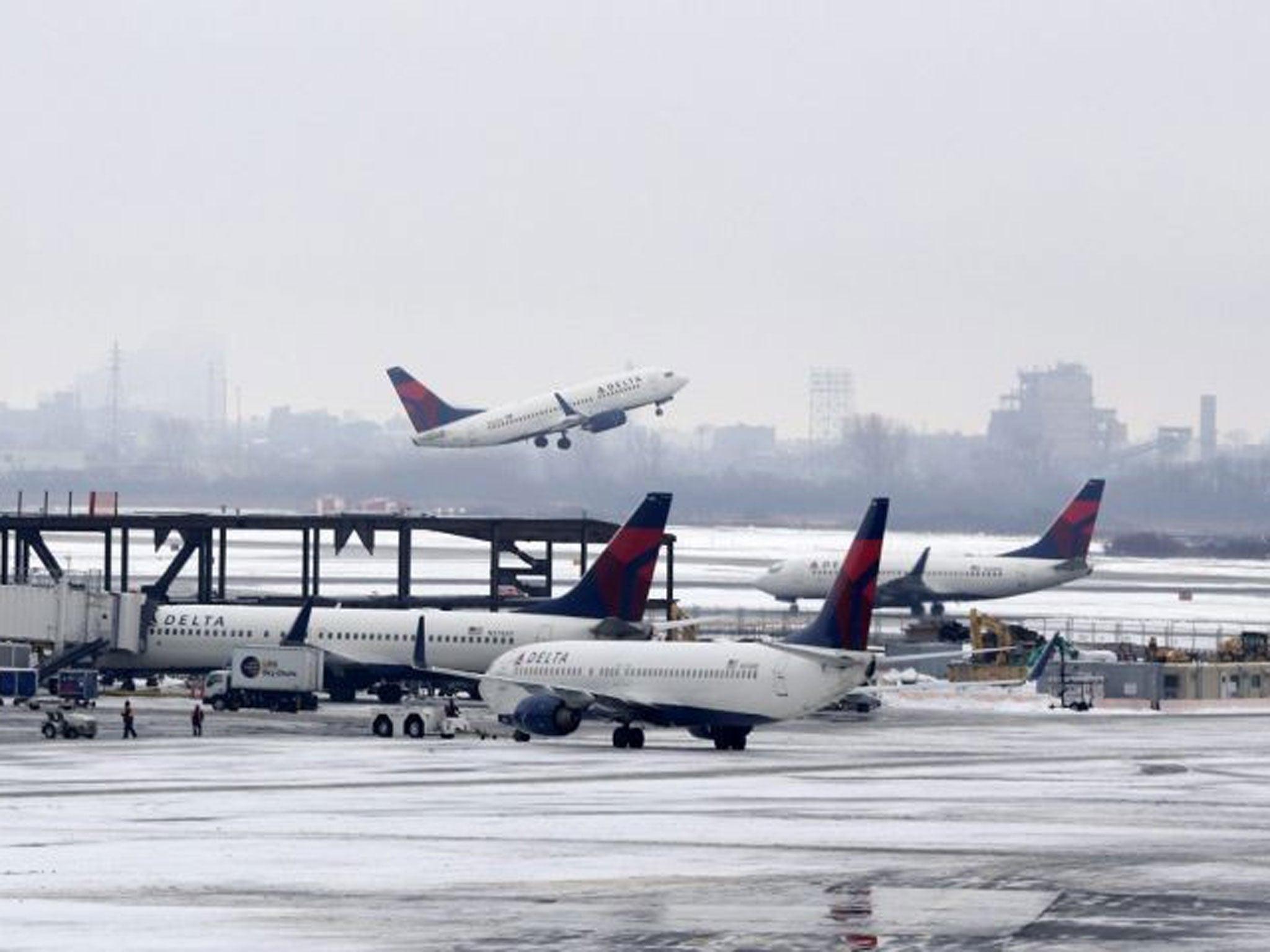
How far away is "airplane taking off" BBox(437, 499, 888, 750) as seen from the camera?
265 feet

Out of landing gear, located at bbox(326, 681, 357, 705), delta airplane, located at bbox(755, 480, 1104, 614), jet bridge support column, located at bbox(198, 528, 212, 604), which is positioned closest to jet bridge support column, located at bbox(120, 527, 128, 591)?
jet bridge support column, located at bbox(198, 528, 212, 604)

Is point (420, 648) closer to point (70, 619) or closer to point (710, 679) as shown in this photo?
point (70, 619)

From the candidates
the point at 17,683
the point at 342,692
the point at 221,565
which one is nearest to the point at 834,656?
the point at 342,692

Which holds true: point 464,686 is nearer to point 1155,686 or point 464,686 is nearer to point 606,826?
point 1155,686

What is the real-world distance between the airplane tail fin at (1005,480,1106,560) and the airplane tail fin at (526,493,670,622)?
2678 inches

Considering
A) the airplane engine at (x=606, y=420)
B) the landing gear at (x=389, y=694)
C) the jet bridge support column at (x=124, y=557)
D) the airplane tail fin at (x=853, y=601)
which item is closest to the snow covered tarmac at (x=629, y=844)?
the airplane tail fin at (x=853, y=601)

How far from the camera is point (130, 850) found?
48.8 m

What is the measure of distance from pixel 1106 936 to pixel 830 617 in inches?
1677

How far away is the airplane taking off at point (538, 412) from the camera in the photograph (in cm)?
18962

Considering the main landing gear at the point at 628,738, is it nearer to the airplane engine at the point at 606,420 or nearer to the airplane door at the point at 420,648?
the airplane door at the point at 420,648

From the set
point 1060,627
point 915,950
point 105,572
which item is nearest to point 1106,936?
point 915,950

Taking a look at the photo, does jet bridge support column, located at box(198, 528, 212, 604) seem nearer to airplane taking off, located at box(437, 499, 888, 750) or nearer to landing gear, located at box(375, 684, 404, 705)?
landing gear, located at box(375, 684, 404, 705)

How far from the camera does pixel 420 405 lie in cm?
19162

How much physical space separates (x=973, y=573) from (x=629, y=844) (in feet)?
381
